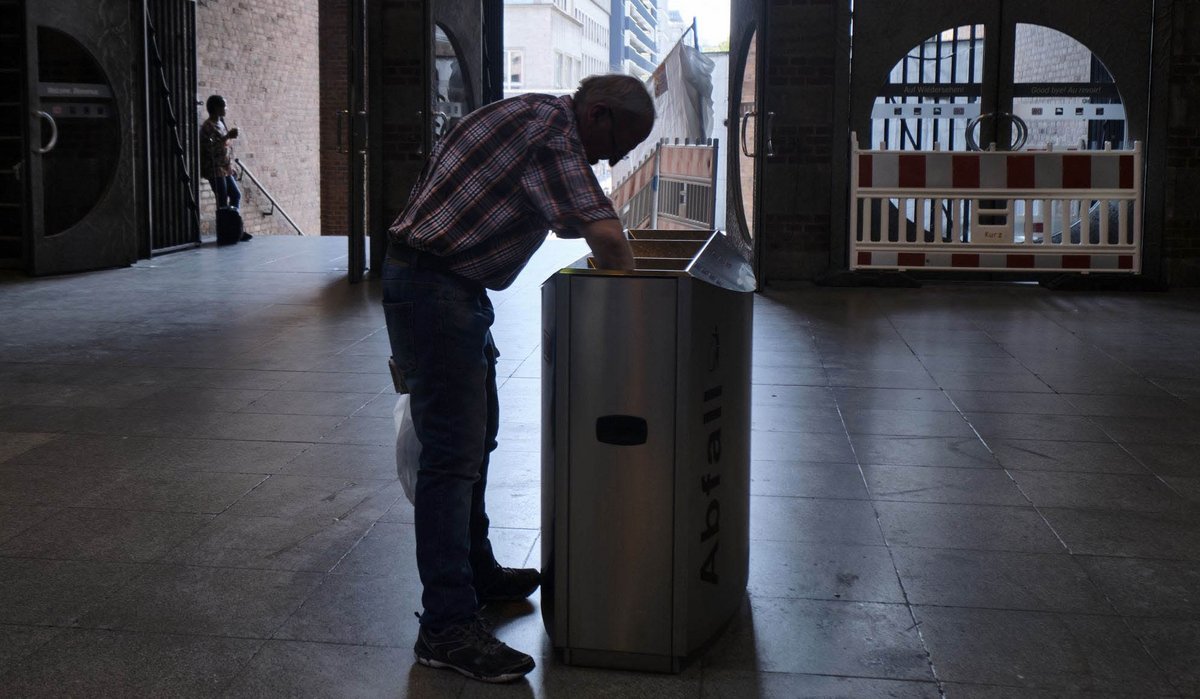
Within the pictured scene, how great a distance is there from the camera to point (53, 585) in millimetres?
3721

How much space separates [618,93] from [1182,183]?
32.1 feet

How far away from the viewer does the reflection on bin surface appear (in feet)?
9.96

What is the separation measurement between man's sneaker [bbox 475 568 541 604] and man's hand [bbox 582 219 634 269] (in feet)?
3.53

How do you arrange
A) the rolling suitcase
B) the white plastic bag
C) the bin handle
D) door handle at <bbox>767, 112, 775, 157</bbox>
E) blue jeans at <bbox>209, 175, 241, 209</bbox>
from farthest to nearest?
blue jeans at <bbox>209, 175, 241, 209</bbox> → the rolling suitcase → door handle at <bbox>767, 112, 775, 157</bbox> → the white plastic bag → the bin handle

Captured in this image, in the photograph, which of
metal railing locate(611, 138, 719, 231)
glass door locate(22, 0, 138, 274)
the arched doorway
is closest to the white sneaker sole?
the arched doorway

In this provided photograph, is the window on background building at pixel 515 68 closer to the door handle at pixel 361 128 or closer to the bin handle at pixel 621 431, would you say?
the door handle at pixel 361 128

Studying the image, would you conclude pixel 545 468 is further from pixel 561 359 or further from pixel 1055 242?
pixel 1055 242

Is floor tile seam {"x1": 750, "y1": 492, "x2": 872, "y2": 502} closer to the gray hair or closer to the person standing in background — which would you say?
the gray hair

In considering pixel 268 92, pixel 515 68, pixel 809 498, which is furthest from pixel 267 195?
pixel 515 68

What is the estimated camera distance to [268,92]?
19.9 meters

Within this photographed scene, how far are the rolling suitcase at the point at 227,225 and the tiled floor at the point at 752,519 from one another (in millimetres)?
6274

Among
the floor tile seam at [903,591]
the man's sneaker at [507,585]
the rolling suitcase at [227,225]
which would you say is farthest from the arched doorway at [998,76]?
the man's sneaker at [507,585]

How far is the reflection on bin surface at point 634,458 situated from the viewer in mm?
3037

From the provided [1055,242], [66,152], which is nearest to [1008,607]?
[1055,242]
